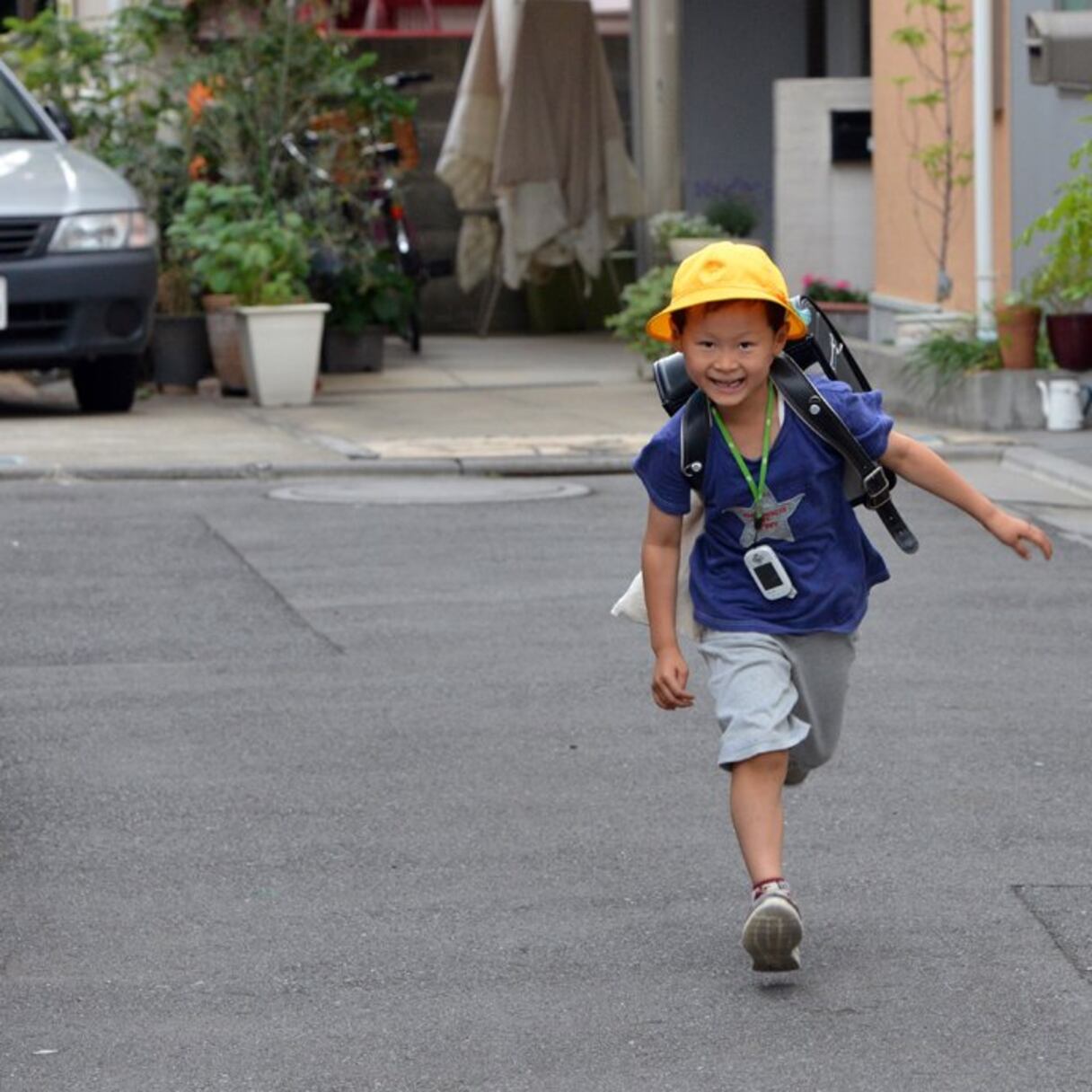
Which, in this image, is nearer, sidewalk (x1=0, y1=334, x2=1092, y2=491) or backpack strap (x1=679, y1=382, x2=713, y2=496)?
backpack strap (x1=679, y1=382, x2=713, y2=496)

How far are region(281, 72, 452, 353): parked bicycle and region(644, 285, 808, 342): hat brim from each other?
1201cm

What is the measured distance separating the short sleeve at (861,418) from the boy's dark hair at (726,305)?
0.51 ft

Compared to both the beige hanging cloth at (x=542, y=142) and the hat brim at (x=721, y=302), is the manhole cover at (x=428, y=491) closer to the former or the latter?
the hat brim at (x=721, y=302)

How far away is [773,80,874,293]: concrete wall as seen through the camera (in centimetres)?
1811

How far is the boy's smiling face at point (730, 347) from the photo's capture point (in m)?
5.07

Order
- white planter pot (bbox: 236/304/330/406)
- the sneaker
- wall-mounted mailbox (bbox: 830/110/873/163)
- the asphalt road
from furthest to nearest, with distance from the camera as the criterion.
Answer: wall-mounted mailbox (bbox: 830/110/873/163)
white planter pot (bbox: 236/304/330/406)
the sneaker
the asphalt road

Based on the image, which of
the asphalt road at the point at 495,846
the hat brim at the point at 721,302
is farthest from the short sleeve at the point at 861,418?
the asphalt road at the point at 495,846

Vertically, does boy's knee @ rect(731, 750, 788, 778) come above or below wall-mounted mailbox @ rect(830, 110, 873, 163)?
below

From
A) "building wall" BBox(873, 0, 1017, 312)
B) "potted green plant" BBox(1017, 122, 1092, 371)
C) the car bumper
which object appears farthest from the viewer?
"building wall" BBox(873, 0, 1017, 312)

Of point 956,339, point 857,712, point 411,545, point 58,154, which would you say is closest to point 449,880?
point 857,712

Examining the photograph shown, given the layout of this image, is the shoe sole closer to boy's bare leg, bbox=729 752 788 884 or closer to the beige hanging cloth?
boy's bare leg, bbox=729 752 788 884

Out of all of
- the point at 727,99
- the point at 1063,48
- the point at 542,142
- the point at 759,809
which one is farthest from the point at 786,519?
the point at 727,99

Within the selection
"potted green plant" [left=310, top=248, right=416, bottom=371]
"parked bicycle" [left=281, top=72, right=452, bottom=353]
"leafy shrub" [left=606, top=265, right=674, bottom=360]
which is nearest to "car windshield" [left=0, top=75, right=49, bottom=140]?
"parked bicycle" [left=281, top=72, right=452, bottom=353]

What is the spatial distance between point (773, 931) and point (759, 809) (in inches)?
10.6
